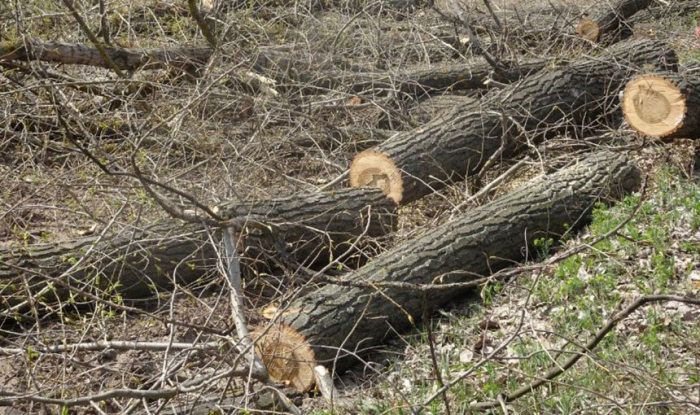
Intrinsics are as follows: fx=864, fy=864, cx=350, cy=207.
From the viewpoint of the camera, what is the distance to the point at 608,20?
1016cm

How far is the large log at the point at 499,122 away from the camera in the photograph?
670 centimetres

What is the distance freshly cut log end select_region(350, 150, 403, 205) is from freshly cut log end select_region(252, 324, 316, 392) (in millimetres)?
1900

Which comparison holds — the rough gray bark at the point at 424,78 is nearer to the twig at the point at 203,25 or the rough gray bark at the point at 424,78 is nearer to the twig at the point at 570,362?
the twig at the point at 203,25

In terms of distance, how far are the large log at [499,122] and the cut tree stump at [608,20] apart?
6.29ft

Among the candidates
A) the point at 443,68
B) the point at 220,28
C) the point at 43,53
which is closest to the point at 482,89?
the point at 443,68

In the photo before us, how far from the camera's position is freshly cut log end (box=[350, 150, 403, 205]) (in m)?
6.62

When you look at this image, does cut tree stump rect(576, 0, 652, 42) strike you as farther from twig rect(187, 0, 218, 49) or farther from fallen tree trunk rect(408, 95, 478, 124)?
twig rect(187, 0, 218, 49)

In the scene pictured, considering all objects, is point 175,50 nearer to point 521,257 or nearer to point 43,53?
point 43,53

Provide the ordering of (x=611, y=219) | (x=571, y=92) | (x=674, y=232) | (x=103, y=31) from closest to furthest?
(x=674, y=232) → (x=611, y=219) → (x=571, y=92) → (x=103, y=31)

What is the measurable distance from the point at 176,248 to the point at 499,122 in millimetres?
2891

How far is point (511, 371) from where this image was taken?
14.1 feet

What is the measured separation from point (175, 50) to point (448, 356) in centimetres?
475

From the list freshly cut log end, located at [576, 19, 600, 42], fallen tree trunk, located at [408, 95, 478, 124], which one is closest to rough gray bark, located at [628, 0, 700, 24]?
freshly cut log end, located at [576, 19, 600, 42]

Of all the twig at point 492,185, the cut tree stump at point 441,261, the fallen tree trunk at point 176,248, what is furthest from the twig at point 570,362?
the twig at point 492,185
